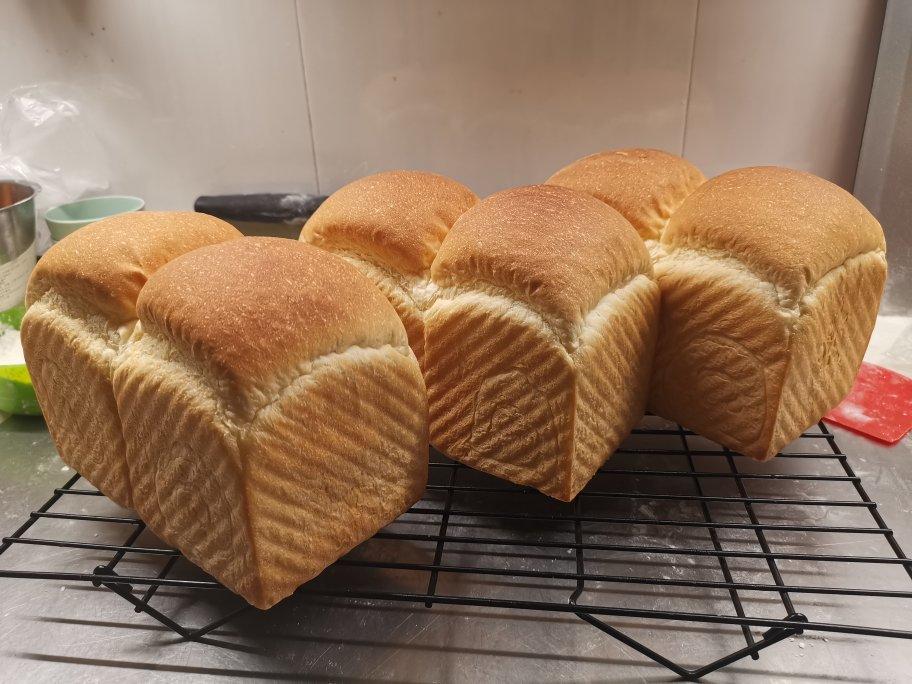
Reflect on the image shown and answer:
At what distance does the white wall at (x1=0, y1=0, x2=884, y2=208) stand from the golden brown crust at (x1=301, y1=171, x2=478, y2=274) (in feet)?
1.65

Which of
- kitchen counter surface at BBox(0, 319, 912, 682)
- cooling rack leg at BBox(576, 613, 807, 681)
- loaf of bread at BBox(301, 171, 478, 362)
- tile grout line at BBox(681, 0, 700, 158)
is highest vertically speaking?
tile grout line at BBox(681, 0, 700, 158)

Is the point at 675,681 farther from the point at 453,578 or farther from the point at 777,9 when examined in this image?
the point at 777,9

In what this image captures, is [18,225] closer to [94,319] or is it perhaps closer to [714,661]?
[94,319]

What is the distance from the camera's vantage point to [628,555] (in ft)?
2.93

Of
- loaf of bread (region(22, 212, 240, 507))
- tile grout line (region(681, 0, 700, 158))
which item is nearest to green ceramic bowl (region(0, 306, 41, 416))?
loaf of bread (region(22, 212, 240, 507))

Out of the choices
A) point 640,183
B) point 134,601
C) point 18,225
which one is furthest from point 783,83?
point 18,225

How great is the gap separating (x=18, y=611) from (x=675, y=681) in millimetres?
816

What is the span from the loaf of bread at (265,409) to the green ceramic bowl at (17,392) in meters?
0.57

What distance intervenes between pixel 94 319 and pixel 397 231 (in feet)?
1.34

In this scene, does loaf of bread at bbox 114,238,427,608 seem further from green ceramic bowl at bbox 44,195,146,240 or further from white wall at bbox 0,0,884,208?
green ceramic bowl at bbox 44,195,146,240

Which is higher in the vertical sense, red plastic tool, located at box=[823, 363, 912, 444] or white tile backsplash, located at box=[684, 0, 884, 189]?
white tile backsplash, located at box=[684, 0, 884, 189]

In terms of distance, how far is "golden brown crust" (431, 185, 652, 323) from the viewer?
2.62 ft

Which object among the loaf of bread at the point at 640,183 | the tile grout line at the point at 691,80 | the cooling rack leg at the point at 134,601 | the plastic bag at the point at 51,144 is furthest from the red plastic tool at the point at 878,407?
the plastic bag at the point at 51,144

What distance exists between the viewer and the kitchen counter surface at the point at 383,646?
75cm
